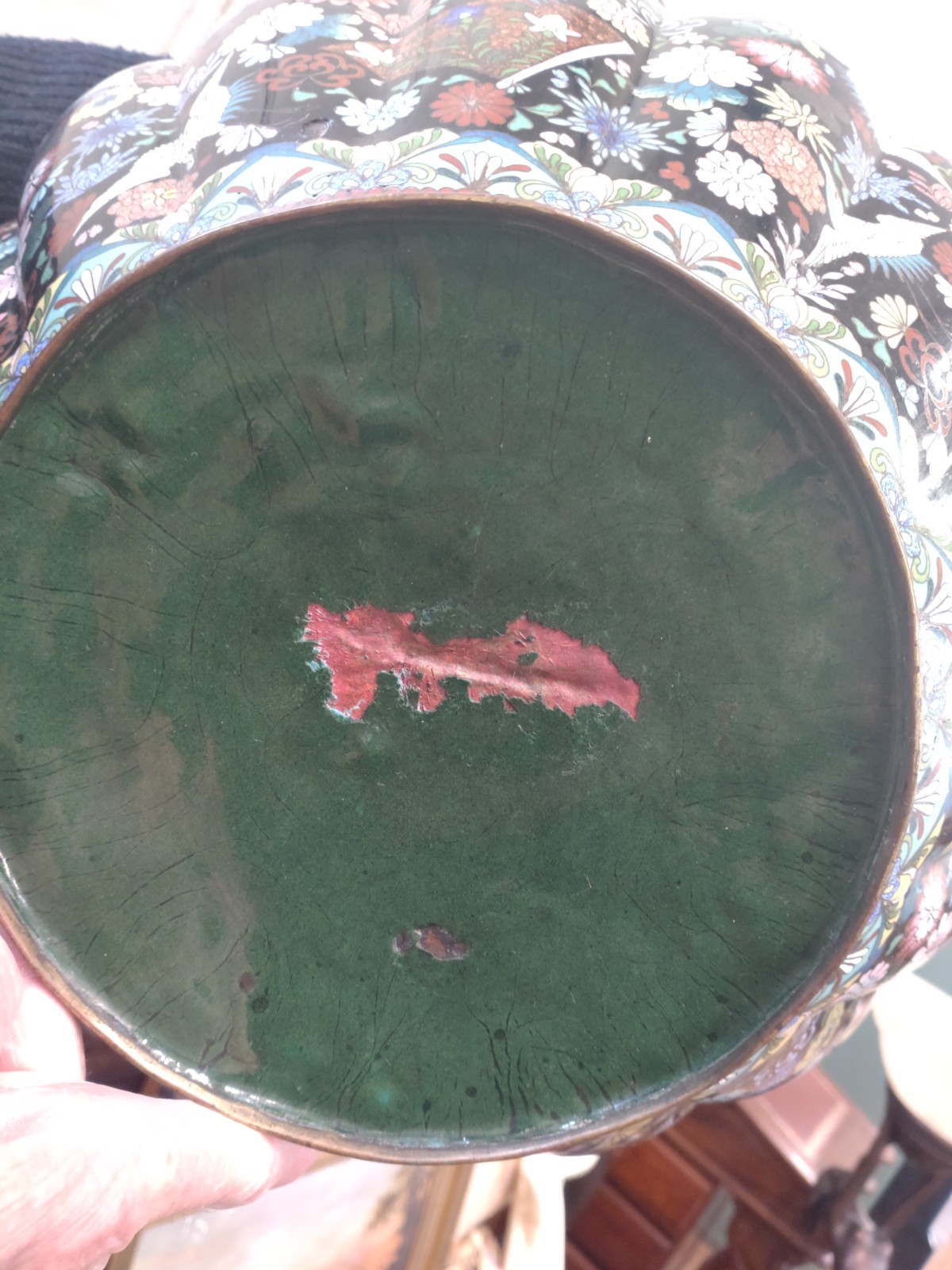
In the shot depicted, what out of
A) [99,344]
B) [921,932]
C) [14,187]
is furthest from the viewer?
[14,187]

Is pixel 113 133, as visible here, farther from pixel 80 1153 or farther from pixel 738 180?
pixel 80 1153

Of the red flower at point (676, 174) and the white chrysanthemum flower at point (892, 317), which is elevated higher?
the red flower at point (676, 174)

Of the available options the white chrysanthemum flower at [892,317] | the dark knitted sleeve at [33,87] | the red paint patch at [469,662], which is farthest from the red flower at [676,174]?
the dark knitted sleeve at [33,87]

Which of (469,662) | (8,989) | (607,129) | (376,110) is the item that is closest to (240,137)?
(376,110)

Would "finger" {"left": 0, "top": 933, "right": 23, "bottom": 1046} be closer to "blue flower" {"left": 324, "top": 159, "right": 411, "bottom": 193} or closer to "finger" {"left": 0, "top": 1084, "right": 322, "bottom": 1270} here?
"finger" {"left": 0, "top": 1084, "right": 322, "bottom": 1270}

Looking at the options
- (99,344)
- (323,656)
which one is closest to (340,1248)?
(323,656)

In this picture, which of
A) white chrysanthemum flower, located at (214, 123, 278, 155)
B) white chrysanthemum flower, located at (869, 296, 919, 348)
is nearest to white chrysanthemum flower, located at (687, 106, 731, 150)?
white chrysanthemum flower, located at (869, 296, 919, 348)

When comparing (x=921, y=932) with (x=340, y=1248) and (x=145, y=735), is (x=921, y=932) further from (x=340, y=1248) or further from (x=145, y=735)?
(x=340, y=1248)

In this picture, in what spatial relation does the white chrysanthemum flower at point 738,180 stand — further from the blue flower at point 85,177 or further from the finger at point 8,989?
the finger at point 8,989
